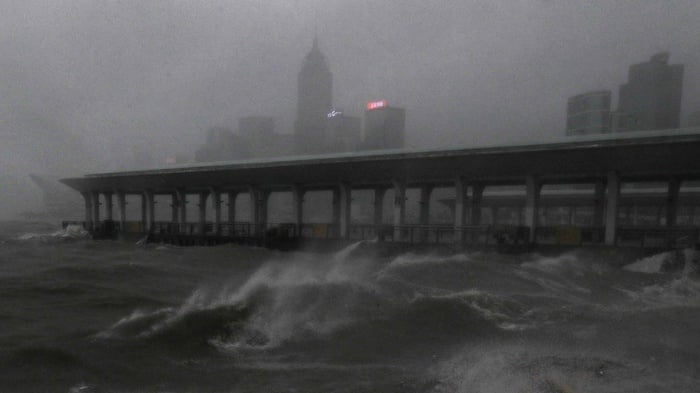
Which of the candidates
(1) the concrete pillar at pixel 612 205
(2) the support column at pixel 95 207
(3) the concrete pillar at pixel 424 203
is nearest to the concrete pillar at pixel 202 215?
(2) the support column at pixel 95 207

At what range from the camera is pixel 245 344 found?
952cm

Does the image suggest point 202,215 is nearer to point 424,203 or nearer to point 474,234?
point 424,203

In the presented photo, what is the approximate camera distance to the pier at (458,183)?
85.1 feet

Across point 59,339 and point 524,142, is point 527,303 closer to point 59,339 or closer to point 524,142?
point 59,339

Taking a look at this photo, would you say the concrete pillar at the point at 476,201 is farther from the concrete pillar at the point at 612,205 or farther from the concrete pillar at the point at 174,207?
the concrete pillar at the point at 174,207

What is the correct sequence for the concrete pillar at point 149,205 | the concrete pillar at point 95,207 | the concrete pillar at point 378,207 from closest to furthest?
the concrete pillar at point 378,207 → the concrete pillar at point 149,205 → the concrete pillar at point 95,207

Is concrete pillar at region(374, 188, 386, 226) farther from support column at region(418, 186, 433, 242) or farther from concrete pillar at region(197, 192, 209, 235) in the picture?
concrete pillar at region(197, 192, 209, 235)

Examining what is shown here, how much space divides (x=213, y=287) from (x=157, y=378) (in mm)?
8401

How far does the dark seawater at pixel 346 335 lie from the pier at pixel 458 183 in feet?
35.2

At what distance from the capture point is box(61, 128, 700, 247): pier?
25953 mm

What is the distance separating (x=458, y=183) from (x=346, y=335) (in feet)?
79.8

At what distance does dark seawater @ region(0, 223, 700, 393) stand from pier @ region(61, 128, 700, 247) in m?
10.7

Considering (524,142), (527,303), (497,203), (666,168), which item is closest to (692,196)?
(497,203)

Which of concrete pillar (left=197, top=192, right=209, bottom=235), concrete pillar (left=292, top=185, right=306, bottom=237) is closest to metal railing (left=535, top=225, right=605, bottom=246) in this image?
concrete pillar (left=292, top=185, right=306, bottom=237)
